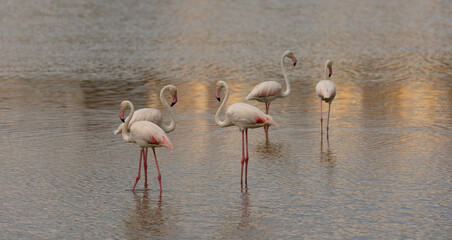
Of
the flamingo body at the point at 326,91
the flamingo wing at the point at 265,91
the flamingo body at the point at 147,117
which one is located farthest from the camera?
the flamingo wing at the point at 265,91

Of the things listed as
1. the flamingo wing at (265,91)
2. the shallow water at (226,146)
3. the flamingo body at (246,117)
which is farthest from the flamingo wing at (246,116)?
the flamingo wing at (265,91)

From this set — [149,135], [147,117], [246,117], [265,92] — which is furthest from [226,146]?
[149,135]

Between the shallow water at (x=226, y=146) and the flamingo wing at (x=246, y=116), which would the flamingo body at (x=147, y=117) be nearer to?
the shallow water at (x=226, y=146)

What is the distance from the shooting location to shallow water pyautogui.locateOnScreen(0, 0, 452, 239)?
9250 mm

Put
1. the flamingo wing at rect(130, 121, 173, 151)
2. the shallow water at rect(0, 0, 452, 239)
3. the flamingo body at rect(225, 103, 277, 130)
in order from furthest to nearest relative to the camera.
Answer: the flamingo body at rect(225, 103, 277, 130), the flamingo wing at rect(130, 121, 173, 151), the shallow water at rect(0, 0, 452, 239)

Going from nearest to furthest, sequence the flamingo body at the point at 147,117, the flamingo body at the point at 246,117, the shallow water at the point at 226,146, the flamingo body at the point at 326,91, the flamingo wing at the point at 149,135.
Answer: the shallow water at the point at 226,146 < the flamingo wing at the point at 149,135 < the flamingo body at the point at 246,117 < the flamingo body at the point at 147,117 < the flamingo body at the point at 326,91

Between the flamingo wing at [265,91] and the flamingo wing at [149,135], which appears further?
the flamingo wing at [265,91]

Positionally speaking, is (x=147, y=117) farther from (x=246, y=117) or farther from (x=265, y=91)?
(x=265, y=91)

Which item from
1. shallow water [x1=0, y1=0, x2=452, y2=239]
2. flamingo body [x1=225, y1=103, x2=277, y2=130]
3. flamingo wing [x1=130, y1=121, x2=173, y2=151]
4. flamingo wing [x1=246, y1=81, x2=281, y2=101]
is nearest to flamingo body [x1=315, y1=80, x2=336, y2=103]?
shallow water [x1=0, y1=0, x2=452, y2=239]

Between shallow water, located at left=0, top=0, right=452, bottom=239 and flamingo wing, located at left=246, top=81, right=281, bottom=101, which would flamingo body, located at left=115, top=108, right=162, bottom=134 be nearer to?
shallow water, located at left=0, top=0, right=452, bottom=239

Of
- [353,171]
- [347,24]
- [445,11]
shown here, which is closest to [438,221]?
[353,171]

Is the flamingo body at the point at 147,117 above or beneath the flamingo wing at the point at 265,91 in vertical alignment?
beneath

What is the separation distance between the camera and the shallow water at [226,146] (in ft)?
30.3

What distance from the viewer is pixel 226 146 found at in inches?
542
